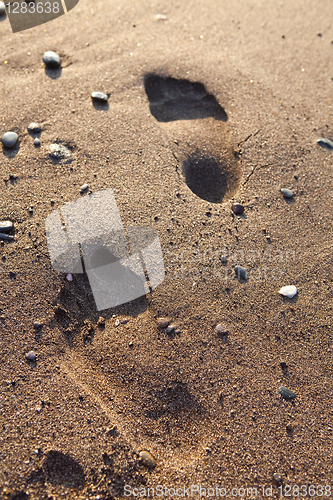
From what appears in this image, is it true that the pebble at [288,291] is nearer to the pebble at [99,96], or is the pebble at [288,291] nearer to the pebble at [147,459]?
the pebble at [147,459]

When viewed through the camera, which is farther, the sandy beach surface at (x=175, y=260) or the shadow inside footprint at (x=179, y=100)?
the shadow inside footprint at (x=179, y=100)

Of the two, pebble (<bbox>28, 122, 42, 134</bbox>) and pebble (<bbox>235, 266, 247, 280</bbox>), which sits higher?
pebble (<bbox>28, 122, 42, 134</bbox>)

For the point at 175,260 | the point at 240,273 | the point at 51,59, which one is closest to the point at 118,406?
the point at 175,260

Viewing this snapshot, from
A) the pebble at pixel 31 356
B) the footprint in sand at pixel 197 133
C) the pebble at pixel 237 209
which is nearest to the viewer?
the pebble at pixel 31 356

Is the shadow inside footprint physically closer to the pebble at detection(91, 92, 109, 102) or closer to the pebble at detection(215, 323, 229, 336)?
the pebble at detection(91, 92, 109, 102)

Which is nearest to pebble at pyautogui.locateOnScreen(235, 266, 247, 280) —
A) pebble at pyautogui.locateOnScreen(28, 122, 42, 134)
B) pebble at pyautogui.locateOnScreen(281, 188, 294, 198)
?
pebble at pyautogui.locateOnScreen(281, 188, 294, 198)

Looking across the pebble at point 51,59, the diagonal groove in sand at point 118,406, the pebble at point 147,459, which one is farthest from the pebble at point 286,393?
the pebble at point 51,59

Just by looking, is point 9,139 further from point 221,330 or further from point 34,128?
point 221,330
